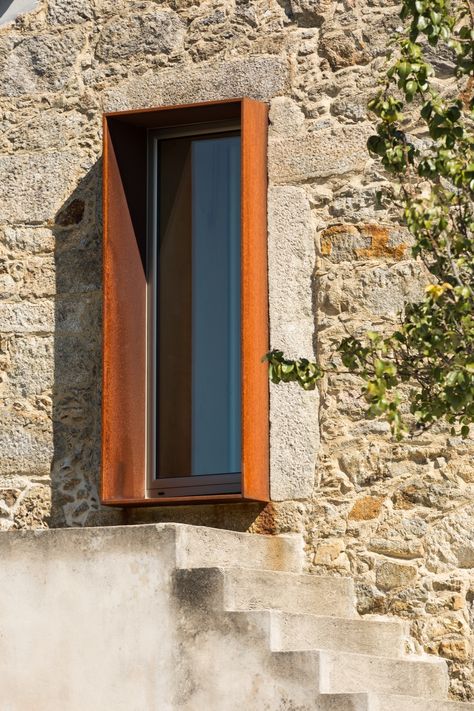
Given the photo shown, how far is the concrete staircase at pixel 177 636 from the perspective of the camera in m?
5.78

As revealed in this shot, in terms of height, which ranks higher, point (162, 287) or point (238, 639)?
point (162, 287)

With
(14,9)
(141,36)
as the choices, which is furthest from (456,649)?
(14,9)

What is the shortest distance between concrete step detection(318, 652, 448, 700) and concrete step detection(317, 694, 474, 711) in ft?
0.20

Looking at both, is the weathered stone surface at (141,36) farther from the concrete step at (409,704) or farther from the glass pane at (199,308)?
the concrete step at (409,704)

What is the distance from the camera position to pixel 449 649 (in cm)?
657

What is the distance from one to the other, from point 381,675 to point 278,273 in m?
2.16

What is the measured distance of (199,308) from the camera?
7.49 metres

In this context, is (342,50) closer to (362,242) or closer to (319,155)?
(319,155)

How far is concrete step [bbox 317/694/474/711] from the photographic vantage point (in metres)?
5.54

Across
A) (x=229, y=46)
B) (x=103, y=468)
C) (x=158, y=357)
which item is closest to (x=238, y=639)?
(x=103, y=468)

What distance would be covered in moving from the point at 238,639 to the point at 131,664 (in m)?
0.52

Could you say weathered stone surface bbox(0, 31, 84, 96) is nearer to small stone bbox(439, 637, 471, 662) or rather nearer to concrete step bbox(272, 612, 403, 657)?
concrete step bbox(272, 612, 403, 657)

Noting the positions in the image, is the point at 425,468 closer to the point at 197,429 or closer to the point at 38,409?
the point at 197,429

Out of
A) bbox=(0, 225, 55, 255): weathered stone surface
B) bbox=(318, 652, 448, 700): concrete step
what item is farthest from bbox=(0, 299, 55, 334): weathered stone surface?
bbox=(318, 652, 448, 700): concrete step
